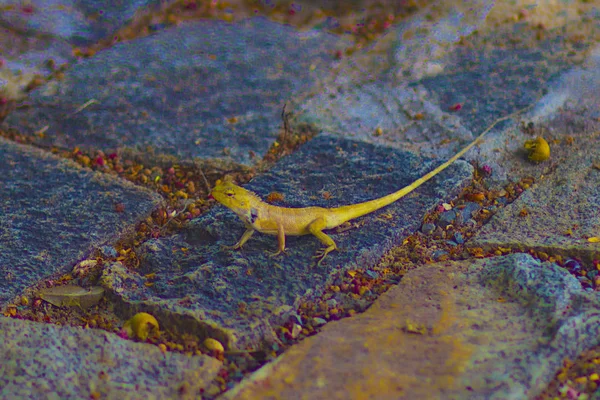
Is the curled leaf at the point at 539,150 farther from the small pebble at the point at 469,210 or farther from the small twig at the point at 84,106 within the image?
the small twig at the point at 84,106

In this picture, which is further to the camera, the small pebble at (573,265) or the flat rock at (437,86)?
the flat rock at (437,86)

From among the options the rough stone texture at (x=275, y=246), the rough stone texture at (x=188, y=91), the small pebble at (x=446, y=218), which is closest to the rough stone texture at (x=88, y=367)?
the rough stone texture at (x=275, y=246)

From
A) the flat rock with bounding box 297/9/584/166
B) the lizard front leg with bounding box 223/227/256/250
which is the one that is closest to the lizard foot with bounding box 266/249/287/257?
the lizard front leg with bounding box 223/227/256/250

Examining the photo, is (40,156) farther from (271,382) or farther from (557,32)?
(557,32)

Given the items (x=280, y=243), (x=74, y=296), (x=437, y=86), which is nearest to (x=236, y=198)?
(x=280, y=243)

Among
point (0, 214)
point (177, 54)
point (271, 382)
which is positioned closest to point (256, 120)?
point (177, 54)
